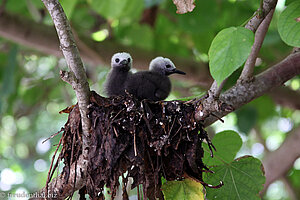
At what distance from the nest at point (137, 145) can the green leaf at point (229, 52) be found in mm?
631

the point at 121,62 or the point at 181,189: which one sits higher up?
the point at 121,62

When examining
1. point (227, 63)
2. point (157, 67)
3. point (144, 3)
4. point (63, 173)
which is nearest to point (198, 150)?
point (227, 63)

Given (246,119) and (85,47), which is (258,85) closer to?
(246,119)

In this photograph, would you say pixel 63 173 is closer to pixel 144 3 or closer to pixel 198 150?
pixel 198 150

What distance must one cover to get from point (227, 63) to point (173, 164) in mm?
919

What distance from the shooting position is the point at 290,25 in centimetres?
221

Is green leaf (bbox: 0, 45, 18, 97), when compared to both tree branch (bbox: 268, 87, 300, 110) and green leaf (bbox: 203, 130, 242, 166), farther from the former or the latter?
tree branch (bbox: 268, 87, 300, 110)

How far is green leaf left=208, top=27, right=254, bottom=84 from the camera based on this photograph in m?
1.91

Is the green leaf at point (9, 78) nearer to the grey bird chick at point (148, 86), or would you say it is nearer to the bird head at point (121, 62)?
the bird head at point (121, 62)

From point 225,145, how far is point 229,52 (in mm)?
1117

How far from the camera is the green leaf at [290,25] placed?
2.18m

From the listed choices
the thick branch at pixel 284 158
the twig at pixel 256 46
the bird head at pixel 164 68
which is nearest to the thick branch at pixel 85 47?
the bird head at pixel 164 68

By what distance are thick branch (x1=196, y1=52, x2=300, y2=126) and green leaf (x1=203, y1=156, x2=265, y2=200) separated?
0.35 metres

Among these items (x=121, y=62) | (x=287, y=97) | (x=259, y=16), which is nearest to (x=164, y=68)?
(x=121, y=62)
